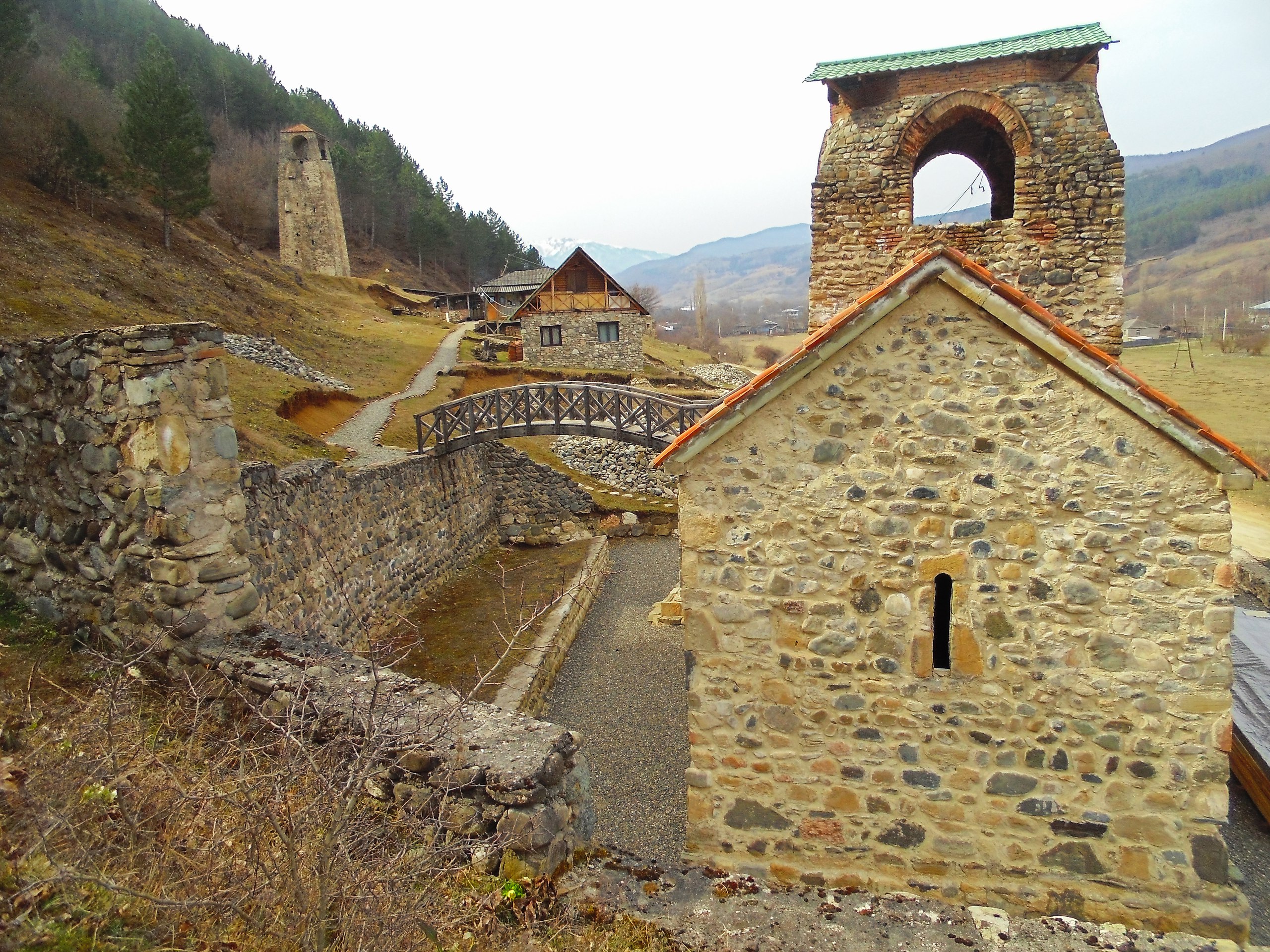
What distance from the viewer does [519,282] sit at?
58469 millimetres

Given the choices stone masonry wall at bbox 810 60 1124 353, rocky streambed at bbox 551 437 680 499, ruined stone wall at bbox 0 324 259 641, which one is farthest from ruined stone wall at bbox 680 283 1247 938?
rocky streambed at bbox 551 437 680 499

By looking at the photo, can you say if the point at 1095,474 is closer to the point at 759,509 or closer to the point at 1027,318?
the point at 1027,318

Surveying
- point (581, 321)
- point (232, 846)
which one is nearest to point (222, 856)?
point (232, 846)

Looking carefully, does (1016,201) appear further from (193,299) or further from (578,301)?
(578,301)

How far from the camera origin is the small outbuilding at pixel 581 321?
3888 cm

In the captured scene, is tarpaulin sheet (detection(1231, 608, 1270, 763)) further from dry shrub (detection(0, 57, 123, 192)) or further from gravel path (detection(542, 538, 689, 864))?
dry shrub (detection(0, 57, 123, 192))

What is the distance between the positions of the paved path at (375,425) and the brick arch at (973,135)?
12.7m

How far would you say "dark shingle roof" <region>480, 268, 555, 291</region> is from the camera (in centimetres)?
5753

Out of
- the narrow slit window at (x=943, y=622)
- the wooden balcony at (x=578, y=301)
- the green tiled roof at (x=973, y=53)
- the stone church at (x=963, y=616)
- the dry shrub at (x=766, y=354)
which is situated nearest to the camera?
the stone church at (x=963, y=616)

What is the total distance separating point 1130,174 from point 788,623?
249014 millimetres

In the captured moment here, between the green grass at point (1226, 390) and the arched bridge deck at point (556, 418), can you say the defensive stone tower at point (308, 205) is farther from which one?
the green grass at point (1226, 390)

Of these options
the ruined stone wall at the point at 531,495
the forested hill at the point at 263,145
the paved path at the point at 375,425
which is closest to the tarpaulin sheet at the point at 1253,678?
the ruined stone wall at the point at 531,495

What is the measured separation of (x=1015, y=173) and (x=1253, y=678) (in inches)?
311

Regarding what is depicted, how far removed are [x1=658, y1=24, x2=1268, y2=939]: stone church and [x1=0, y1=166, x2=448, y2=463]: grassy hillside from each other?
22.4 feet
